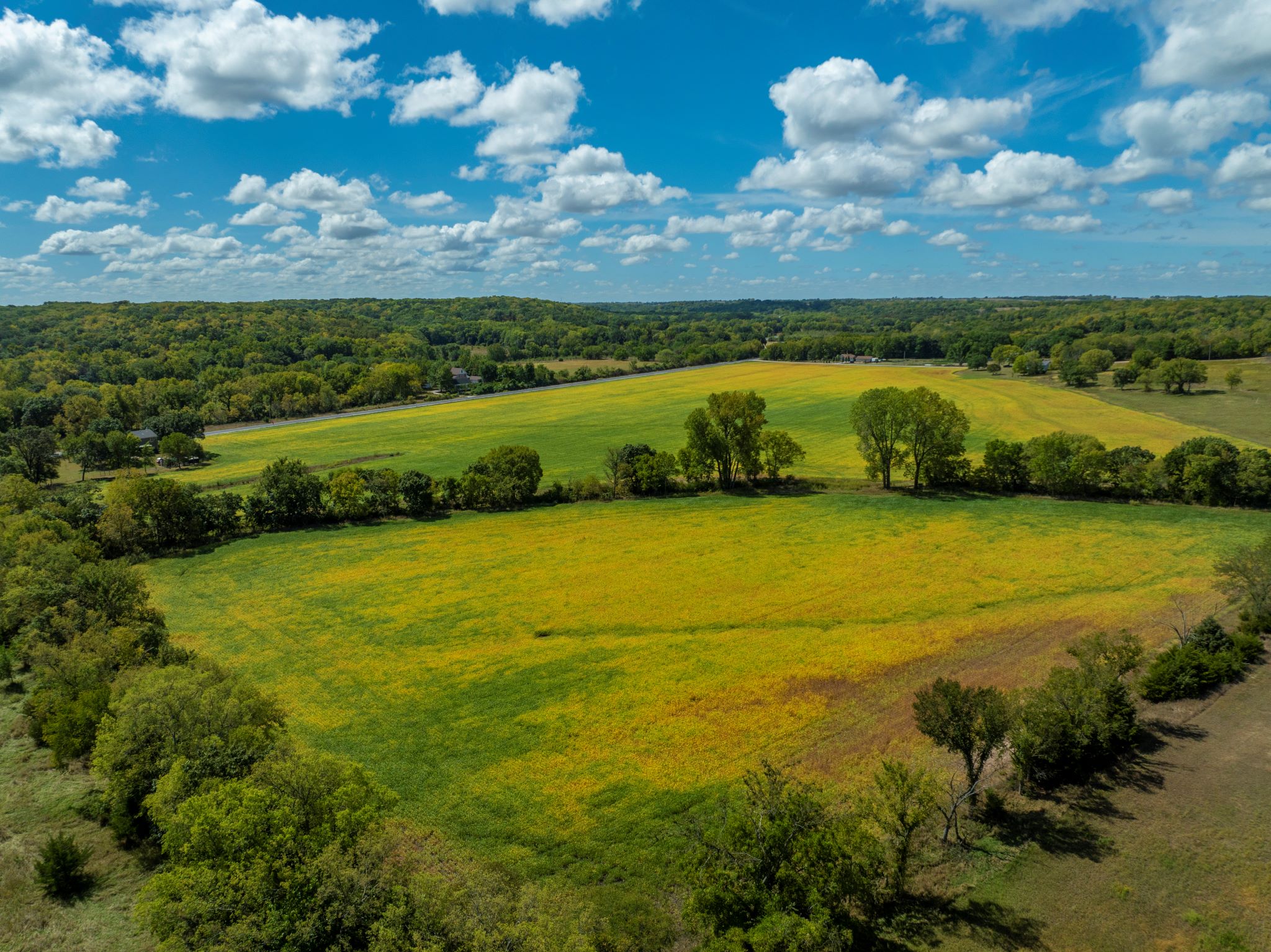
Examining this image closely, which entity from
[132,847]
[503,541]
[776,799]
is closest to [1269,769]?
[776,799]

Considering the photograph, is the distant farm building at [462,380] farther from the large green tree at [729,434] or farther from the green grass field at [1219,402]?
the green grass field at [1219,402]

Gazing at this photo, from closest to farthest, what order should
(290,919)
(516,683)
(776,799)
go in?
(290,919) < (776,799) < (516,683)

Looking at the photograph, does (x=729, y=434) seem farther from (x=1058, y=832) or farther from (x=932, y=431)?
(x=1058, y=832)

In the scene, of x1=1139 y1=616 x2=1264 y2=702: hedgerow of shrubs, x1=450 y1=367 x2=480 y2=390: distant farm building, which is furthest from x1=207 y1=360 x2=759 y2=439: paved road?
x1=1139 y1=616 x2=1264 y2=702: hedgerow of shrubs

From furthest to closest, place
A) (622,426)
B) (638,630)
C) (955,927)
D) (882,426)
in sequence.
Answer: (622,426), (882,426), (638,630), (955,927)

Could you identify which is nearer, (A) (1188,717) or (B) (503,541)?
(A) (1188,717)

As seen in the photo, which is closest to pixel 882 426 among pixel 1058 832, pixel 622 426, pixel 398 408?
pixel 1058 832

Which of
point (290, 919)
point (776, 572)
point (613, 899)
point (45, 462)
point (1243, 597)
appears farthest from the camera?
point (45, 462)

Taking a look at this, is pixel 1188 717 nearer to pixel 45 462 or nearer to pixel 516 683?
pixel 516 683
